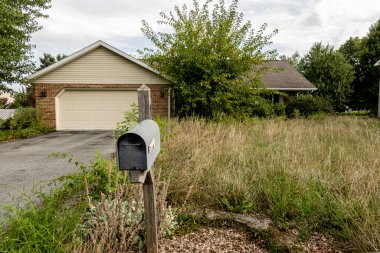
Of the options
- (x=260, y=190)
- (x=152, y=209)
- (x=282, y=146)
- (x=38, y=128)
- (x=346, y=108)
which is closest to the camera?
(x=152, y=209)

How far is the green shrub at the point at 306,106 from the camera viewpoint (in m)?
17.5

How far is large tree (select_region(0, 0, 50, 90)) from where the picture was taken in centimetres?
1077

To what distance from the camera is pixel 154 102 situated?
13.8 m

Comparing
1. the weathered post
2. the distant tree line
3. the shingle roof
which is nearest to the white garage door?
the shingle roof

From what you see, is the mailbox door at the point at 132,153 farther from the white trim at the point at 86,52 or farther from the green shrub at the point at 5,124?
the green shrub at the point at 5,124

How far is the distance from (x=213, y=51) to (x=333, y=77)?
18569 mm

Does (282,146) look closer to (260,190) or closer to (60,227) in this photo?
(260,190)

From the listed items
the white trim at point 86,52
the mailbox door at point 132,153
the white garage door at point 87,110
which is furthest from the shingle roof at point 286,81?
the mailbox door at point 132,153

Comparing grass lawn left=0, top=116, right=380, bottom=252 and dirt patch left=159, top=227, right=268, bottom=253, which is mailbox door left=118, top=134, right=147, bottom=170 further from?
dirt patch left=159, top=227, right=268, bottom=253

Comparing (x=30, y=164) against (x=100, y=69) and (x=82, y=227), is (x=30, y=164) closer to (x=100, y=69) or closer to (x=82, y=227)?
(x=82, y=227)

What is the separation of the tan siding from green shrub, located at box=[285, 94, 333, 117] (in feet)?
29.6

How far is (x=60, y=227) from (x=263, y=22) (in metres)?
10.5

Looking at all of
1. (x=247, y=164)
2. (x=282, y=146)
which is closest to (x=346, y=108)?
(x=282, y=146)

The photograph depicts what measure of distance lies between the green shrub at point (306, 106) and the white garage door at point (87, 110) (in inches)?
438
